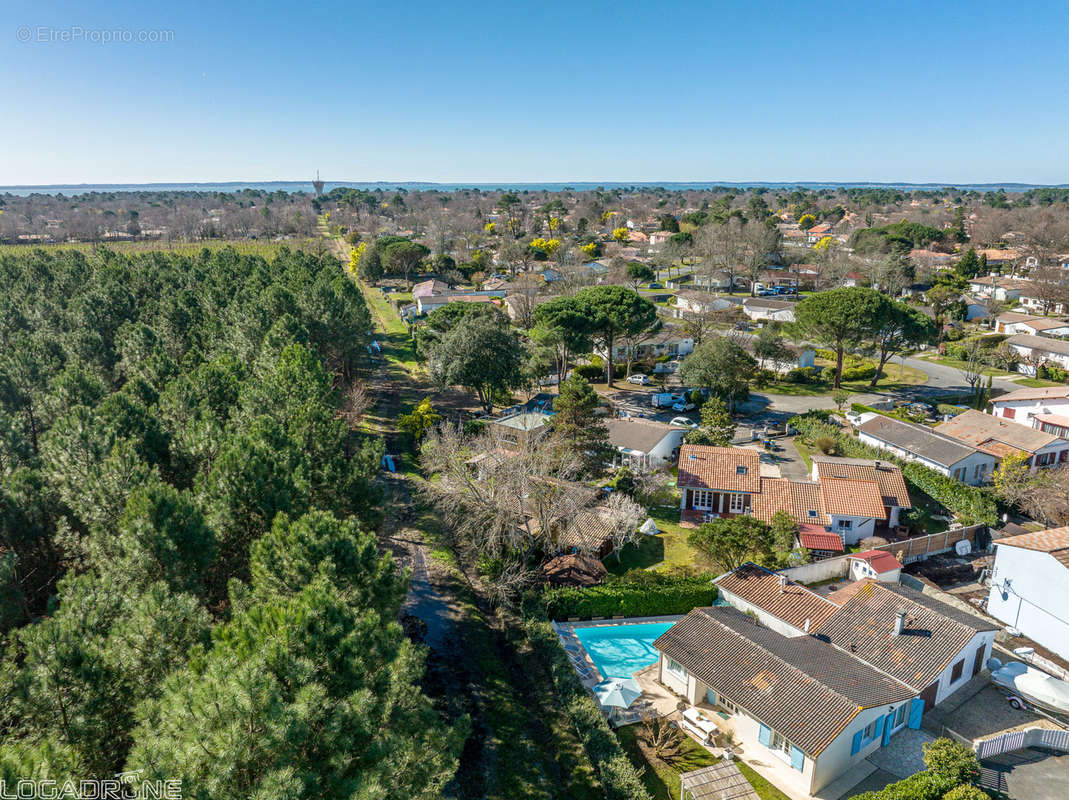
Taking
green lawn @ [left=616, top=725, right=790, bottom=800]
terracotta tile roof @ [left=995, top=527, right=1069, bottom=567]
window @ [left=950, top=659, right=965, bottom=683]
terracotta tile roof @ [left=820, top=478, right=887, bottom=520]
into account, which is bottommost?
green lawn @ [left=616, top=725, right=790, bottom=800]

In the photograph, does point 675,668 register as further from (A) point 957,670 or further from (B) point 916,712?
(A) point 957,670

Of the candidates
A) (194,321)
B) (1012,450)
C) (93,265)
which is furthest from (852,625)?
(93,265)

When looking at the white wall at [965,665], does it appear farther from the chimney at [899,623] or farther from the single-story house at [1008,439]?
the single-story house at [1008,439]

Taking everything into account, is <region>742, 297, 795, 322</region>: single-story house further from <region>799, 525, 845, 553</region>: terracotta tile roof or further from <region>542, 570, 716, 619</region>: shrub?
<region>542, 570, 716, 619</region>: shrub

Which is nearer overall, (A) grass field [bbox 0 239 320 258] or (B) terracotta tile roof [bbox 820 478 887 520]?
(B) terracotta tile roof [bbox 820 478 887 520]

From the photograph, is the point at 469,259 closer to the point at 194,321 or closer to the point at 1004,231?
the point at 194,321

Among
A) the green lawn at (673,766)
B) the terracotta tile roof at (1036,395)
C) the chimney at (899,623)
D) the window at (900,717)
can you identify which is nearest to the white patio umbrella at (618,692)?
the green lawn at (673,766)

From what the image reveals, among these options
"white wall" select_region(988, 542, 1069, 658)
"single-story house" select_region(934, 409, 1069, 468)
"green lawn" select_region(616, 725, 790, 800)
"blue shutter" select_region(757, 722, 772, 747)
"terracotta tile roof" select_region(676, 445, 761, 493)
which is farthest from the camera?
"single-story house" select_region(934, 409, 1069, 468)

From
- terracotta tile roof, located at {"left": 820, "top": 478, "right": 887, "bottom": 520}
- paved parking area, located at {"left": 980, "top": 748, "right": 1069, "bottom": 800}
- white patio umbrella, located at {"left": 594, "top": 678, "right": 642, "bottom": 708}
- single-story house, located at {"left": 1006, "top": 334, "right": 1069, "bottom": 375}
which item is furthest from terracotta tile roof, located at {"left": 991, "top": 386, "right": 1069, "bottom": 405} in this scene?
white patio umbrella, located at {"left": 594, "top": 678, "right": 642, "bottom": 708}
